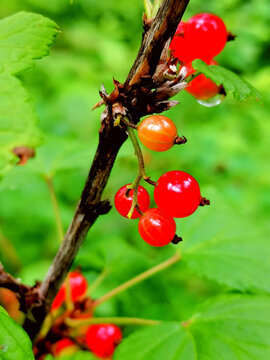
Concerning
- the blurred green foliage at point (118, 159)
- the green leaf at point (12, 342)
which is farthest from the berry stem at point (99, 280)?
the green leaf at point (12, 342)

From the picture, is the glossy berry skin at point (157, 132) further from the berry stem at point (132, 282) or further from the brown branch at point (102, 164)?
the berry stem at point (132, 282)

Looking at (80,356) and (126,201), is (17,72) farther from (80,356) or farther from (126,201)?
(80,356)

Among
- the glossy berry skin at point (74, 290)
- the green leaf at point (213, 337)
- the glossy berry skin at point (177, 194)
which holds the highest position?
the glossy berry skin at point (177, 194)

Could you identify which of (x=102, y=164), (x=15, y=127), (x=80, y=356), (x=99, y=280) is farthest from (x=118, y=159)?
(x=15, y=127)

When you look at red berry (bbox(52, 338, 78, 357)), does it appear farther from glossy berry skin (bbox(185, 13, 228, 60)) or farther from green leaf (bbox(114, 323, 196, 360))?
glossy berry skin (bbox(185, 13, 228, 60))

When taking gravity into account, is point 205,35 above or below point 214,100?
above

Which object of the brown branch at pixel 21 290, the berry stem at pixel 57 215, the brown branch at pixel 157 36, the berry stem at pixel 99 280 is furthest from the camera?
the berry stem at pixel 99 280
